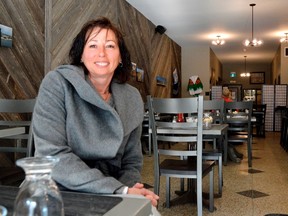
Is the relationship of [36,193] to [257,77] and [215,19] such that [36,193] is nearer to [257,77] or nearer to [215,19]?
[215,19]

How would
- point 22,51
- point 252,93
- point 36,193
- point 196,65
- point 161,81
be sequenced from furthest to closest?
point 252,93
point 196,65
point 161,81
point 22,51
point 36,193

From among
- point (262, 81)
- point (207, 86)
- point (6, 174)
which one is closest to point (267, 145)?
point (207, 86)

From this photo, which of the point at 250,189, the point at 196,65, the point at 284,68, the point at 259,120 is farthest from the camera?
the point at 196,65

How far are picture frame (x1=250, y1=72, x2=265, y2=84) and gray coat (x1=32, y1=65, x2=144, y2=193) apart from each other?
20752 millimetres

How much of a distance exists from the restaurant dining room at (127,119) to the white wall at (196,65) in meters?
1.41

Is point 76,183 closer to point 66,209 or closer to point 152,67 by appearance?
point 66,209

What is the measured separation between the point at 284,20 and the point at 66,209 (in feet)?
30.8

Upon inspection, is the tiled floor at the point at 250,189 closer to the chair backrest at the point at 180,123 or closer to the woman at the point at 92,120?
the chair backrest at the point at 180,123

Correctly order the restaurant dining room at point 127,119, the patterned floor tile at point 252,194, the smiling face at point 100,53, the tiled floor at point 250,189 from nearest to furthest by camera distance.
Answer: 1. the restaurant dining room at point 127,119
2. the smiling face at point 100,53
3. the tiled floor at point 250,189
4. the patterned floor tile at point 252,194

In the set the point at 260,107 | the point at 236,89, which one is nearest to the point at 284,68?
the point at 260,107

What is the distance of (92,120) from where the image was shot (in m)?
1.21

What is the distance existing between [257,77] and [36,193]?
70.9ft

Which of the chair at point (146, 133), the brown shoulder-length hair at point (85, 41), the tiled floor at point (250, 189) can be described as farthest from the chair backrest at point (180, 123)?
the chair at point (146, 133)

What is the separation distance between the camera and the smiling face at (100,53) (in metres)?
1.37
